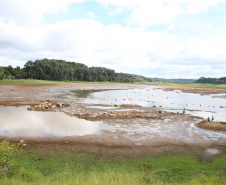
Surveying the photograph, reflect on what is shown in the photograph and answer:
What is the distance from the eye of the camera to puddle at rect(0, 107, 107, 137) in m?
19.2

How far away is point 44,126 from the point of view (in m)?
21.7

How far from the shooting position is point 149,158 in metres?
14.1

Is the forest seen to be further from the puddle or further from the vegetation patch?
the vegetation patch

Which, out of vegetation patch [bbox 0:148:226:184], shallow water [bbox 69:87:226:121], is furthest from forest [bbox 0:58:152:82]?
vegetation patch [bbox 0:148:226:184]

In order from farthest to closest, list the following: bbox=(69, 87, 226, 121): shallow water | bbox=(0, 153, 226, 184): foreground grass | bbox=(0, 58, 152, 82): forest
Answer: bbox=(0, 58, 152, 82): forest < bbox=(69, 87, 226, 121): shallow water < bbox=(0, 153, 226, 184): foreground grass

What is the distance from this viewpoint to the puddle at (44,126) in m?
19.2

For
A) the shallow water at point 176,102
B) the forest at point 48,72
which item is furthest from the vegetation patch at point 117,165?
the forest at point 48,72

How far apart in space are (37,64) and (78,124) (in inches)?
4346

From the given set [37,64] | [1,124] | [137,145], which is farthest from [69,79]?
[137,145]

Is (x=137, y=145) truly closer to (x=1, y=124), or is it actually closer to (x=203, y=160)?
(x=203, y=160)

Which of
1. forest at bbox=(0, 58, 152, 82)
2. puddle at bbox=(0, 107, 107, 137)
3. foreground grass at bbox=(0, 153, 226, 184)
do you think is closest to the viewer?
foreground grass at bbox=(0, 153, 226, 184)

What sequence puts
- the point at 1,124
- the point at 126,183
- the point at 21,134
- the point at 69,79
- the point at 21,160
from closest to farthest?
the point at 126,183
the point at 21,160
the point at 21,134
the point at 1,124
the point at 69,79

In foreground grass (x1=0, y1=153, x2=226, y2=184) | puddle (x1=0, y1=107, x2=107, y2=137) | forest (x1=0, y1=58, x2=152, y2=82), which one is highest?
forest (x1=0, y1=58, x2=152, y2=82)

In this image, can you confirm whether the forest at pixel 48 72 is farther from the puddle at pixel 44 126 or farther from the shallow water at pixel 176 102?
the puddle at pixel 44 126
